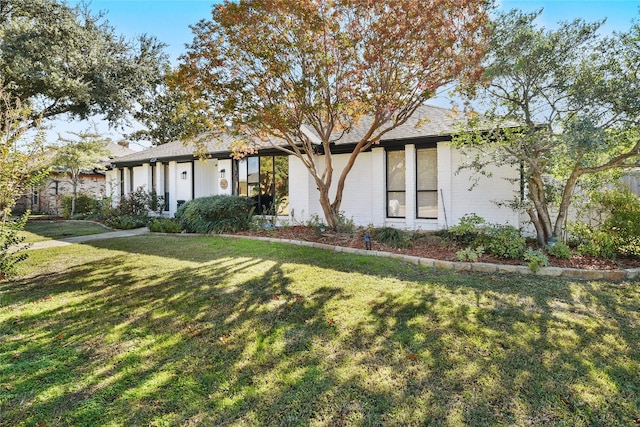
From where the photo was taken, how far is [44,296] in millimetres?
5082

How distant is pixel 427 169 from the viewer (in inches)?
415

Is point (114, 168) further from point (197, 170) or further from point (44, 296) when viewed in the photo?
point (44, 296)

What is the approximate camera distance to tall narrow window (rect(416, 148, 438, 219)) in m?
10.4

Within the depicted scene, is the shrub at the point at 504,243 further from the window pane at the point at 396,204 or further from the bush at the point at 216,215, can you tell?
the bush at the point at 216,215

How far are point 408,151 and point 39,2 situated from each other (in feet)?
51.3

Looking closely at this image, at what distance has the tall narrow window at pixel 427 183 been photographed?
10422mm

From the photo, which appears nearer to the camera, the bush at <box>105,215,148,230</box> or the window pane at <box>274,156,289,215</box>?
the window pane at <box>274,156,289,215</box>

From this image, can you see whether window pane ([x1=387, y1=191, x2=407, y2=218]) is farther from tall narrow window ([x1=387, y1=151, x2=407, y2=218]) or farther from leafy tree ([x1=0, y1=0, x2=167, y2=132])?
leafy tree ([x1=0, y1=0, x2=167, y2=132])

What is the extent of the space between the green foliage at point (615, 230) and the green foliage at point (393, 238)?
336cm

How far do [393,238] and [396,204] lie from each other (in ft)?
9.86

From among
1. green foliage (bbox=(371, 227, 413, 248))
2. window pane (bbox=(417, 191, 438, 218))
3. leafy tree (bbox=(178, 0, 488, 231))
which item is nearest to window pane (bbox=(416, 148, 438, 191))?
window pane (bbox=(417, 191, 438, 218))

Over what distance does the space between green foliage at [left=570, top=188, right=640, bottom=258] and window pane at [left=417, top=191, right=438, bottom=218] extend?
3742 mm

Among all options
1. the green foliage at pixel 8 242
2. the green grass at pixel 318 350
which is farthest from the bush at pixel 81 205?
the green grass at pixel 318 350

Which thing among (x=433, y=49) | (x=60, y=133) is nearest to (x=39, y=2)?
(x=60, y=133)
